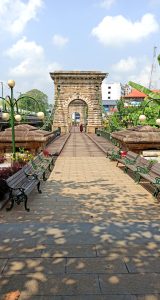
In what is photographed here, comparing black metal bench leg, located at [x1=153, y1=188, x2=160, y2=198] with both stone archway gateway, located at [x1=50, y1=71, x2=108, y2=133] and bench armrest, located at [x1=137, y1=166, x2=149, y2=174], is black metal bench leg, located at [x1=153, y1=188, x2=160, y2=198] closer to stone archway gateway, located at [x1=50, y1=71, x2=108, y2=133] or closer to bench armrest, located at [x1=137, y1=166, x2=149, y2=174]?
bench armrest, located at [x1=137, y1=166, x2=149, y2=174]

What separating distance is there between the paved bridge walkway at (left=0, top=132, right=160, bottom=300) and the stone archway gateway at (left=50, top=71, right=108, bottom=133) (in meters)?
42.6

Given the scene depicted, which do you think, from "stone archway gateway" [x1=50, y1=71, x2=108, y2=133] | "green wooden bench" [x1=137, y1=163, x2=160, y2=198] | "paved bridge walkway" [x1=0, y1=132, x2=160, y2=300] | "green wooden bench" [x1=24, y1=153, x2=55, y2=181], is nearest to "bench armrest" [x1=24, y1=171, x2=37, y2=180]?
"green wooden bench" [x1=24, y1=153, x2=55, y2=181]

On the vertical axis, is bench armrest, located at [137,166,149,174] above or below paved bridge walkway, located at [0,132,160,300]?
above

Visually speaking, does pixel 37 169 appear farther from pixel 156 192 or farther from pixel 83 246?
pixel 83 246

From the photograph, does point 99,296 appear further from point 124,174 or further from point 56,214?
point 124,174

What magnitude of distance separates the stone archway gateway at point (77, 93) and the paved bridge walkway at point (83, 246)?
42564 millimetres

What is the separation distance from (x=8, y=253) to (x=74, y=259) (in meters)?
1.05

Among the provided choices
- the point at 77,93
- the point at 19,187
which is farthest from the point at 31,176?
the point at 77,93

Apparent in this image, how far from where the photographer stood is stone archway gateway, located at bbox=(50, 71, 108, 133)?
50062 mm

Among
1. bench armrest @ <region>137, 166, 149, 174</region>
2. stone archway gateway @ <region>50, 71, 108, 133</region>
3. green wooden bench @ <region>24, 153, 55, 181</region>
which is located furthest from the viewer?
stone archway gateway @ <region>50, 71, 108, 133</region>

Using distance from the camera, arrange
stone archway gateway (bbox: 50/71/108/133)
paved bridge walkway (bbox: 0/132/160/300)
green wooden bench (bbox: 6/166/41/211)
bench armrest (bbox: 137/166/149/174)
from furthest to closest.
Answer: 1. stone archway gateway (bbox: 50/71/108/133)
2. bench armrest (bbox: 137/166/149/174)
3. green wooden bench (bbox: 6/166/41/211)
4. paved bridge walkway (bbox: 0/132/160/300)

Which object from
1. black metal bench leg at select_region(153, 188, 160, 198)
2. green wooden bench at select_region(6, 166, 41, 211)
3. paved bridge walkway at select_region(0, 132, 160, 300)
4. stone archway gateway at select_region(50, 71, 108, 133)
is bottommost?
paved bridge walkway at select_region(0, 132, 160, 300)

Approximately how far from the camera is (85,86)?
5072 cm

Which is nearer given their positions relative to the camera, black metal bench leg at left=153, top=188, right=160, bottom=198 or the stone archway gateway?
black metal bench leg at left=153, top=188, right=160, bottom=198
